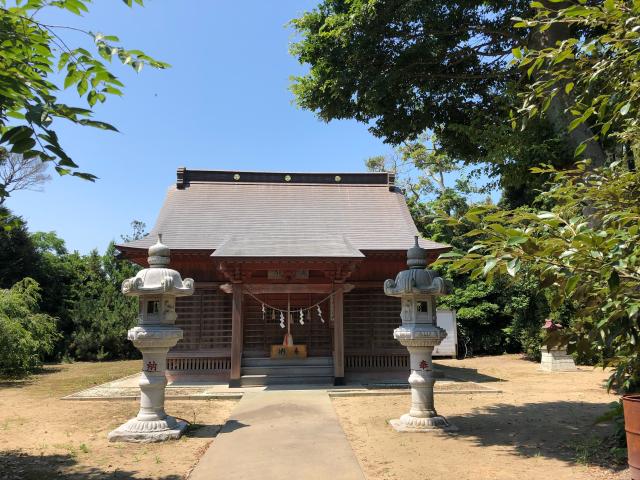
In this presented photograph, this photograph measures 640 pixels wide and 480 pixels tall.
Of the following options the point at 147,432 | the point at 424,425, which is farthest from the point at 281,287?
the point at 424,425

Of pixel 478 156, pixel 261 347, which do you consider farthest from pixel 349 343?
pixel 478 156

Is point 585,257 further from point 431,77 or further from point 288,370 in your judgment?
point 288,370

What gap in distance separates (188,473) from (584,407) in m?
7.73

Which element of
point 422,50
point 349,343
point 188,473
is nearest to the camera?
point 188,473

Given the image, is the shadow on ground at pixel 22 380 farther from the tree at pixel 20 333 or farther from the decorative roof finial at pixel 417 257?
the decorative roof finial at pixel 417 257

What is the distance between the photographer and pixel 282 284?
11953mm

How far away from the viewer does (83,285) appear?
74.9 ft

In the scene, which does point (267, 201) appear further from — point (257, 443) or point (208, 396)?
point (257, 443)

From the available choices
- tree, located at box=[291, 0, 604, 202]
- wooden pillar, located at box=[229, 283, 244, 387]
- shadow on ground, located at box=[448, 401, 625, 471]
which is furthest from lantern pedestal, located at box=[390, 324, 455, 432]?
wooden pillar, located at box=[229, 283, 244, 387]

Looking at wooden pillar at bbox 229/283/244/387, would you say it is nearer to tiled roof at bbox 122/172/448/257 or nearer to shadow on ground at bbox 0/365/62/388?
tiled roof at bbox 122/172/448/257

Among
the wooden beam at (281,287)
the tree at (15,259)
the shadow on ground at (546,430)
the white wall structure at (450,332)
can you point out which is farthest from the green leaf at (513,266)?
the tree at (15,259)

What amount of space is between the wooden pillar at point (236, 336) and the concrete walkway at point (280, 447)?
7.37 ft

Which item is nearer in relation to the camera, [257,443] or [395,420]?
[257,443]

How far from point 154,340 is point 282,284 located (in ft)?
17.2
